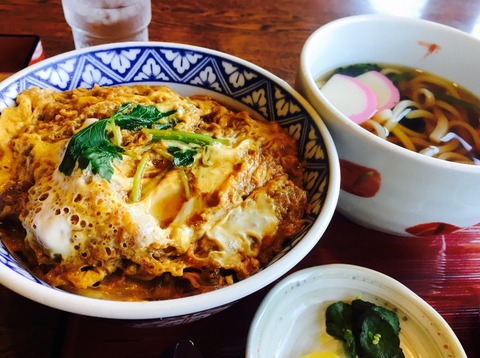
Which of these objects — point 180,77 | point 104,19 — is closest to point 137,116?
point 180,77

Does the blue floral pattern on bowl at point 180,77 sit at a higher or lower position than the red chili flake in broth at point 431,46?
lower

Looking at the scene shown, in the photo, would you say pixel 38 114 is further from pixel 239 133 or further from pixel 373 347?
pixel 373 347

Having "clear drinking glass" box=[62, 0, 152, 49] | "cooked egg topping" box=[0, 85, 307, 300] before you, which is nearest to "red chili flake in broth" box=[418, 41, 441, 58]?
"cooked egg topping" box=[0, 85, 307, 300]

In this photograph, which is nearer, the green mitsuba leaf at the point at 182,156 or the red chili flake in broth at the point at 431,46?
the green mitsuba leaf at the point at 182,156

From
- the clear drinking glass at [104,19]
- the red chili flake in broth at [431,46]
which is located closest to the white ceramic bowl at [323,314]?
the red chili flake in broth at [431,46]

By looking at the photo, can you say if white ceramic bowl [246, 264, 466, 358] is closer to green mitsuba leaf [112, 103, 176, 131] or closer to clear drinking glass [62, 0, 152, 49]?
green mitsuba leaf [112, 103, 176, 131]

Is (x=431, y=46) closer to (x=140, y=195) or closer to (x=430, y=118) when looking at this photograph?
(x=430, y=118)

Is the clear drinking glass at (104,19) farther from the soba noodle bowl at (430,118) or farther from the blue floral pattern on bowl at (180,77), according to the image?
the soba noodle bowl at (430,118)
